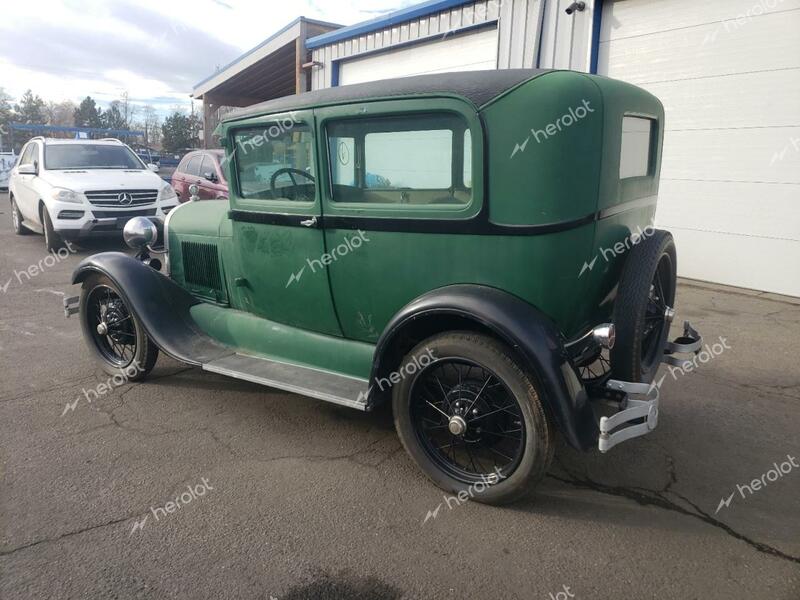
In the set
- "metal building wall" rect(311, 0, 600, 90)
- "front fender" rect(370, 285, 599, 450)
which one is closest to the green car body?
"front fender" rect(370, 285, 599, 450)

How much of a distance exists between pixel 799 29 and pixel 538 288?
5996 millimetres

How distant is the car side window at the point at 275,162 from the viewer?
3.28m

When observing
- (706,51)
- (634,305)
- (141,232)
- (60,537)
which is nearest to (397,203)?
(634,305)

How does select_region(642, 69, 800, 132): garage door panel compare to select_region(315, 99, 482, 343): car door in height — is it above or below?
above

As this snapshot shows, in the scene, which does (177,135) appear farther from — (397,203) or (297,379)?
(397,203)

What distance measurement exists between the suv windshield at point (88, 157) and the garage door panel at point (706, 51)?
7.92m

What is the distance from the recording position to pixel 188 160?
37.8ft

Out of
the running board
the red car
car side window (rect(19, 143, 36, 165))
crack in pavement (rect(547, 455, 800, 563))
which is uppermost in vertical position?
car side window (rect(19, 143, 36, 165))

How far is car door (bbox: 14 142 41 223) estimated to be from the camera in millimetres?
9578

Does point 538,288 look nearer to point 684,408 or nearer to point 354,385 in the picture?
point 354,385

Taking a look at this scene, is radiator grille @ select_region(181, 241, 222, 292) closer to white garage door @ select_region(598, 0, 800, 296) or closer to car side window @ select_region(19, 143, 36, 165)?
white garage door @ select_region(598, 0, 800, 296)

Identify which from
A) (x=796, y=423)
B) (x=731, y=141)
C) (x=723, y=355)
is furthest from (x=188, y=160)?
(x=796, y=423)

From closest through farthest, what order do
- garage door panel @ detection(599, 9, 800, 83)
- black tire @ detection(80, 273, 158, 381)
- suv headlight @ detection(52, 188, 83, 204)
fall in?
black tire @ detection(80, 273, 158, 381) < garage door panel @ detection(599, 9, 800, 83) < suv headlight @ detection(52, 188, 83, 204)

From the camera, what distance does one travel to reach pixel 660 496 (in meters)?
2.90
